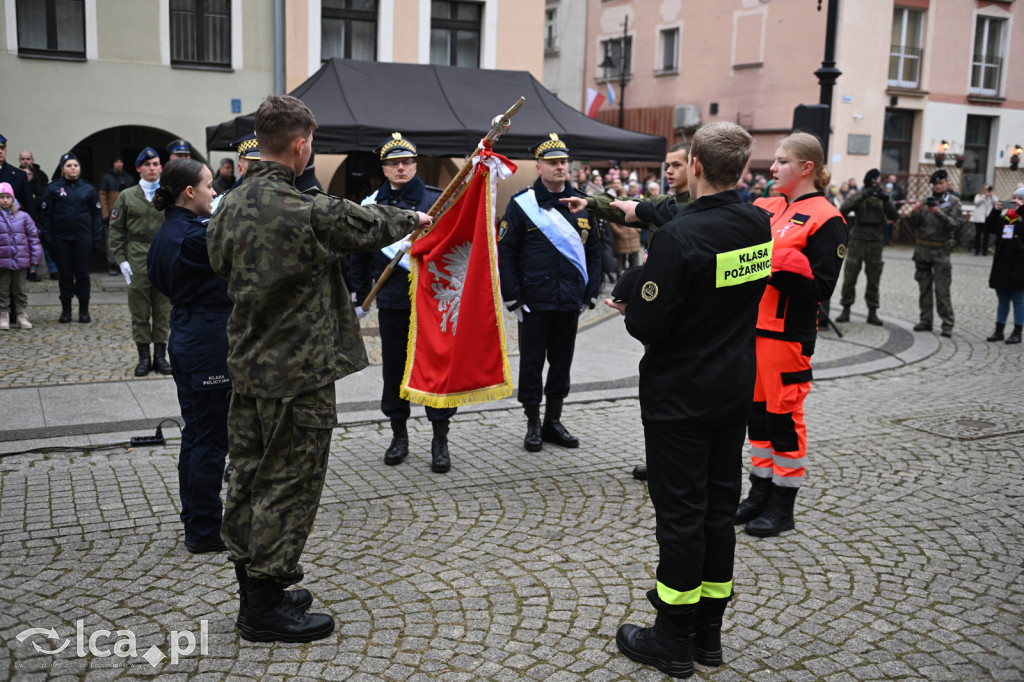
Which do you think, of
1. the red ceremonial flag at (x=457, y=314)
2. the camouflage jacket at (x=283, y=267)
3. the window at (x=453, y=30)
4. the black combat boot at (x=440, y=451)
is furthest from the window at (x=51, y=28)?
the camouflage jacket at (x=283, y=267)

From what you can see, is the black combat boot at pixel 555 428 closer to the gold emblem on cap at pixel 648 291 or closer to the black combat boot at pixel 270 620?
the black combat boot at pixel 270 620

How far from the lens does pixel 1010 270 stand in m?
11.5

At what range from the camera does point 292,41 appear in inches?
688

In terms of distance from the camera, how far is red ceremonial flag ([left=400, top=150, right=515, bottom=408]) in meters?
5.67

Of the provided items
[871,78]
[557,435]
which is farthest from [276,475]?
[871,78]

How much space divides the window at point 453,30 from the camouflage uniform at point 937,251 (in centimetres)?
1045

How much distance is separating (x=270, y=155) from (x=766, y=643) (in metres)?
2.88

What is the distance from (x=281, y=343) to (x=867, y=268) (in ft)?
36.6

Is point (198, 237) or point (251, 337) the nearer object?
point (251, 337)

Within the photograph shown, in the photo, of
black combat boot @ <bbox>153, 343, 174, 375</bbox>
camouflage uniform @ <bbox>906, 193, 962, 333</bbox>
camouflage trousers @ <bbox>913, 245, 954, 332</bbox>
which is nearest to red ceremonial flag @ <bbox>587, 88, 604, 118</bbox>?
camouflage uniform @ <bbox>906, 193, 962, 333</bbox>

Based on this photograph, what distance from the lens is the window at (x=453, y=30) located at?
62.7ft

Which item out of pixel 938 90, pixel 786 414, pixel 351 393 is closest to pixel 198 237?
pixel 786 414

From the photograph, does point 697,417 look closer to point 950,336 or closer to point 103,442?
point 103,442

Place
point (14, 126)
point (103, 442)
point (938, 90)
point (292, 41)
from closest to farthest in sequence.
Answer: point (103, 442) < point (14, 126) < point (292, 41) < point (938, 90)
